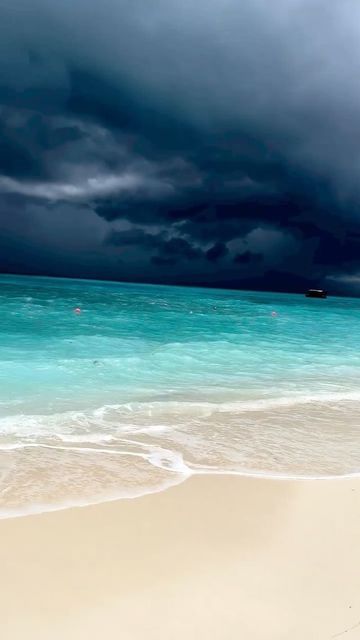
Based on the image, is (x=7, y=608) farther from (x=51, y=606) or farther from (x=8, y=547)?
(x=8, y=547)

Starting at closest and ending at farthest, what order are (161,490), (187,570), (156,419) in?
(187,570), (161,490), (156,419)

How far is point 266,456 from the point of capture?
6723mm

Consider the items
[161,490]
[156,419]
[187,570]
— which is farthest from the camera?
[156,419]

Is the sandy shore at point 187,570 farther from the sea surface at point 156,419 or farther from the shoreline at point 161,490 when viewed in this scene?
the sea surface at point 156,419

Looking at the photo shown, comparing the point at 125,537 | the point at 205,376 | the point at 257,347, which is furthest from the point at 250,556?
the point at 257,347

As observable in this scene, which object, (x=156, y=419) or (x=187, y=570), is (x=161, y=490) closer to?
(x=187, y=570)

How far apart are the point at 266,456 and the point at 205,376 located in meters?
6.77

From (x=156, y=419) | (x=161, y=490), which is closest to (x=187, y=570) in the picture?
(x=161, y=490)

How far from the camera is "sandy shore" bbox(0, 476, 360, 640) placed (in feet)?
10.2

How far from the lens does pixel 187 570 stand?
3754 mm

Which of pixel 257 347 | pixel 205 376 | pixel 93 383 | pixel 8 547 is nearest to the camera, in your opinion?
pixel 8 547

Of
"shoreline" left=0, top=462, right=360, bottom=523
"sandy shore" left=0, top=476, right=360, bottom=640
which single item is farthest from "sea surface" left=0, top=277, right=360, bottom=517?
"sandy shore" left=0, top=476, right=360, bottom=640

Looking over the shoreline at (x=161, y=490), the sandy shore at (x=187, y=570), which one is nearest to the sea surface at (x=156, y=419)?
the shoreline at (x=161, y=490)

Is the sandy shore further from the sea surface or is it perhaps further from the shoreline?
the sea surface
